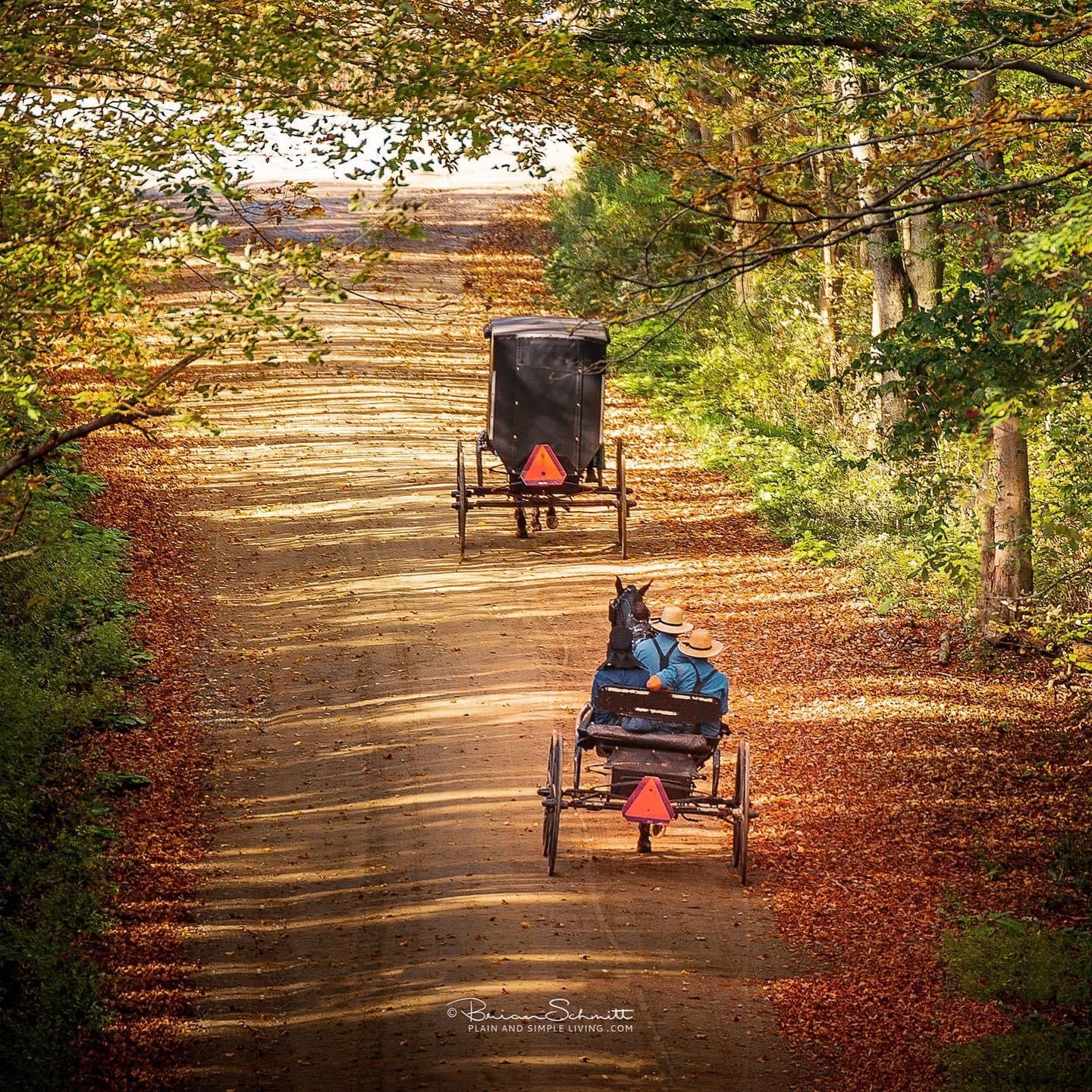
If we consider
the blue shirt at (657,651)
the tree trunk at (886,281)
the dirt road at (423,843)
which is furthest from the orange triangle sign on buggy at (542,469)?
the blue shirt at (657,651)

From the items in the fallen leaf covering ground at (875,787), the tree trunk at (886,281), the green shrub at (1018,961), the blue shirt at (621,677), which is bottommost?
the green shrub at (1018,961)

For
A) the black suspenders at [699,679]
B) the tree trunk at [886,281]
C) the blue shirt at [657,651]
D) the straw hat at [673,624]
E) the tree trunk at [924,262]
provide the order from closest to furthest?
1. the black suspenders at [699,679]
2. the blue shirt at [657,651]
3. the straw hat at [673,624]
4. the tree trunk at [924,262]
5. the tree trunk at [886,281]

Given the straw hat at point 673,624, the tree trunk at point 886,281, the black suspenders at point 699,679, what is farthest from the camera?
the tree trunk at point 886,281

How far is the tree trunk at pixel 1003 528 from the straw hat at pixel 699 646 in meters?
4.68

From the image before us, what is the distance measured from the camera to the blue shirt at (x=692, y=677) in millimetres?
10031

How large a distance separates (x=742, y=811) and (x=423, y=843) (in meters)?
2.53

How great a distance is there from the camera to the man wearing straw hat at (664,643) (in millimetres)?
10148

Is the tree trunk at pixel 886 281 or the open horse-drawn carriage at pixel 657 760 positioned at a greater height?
the tree trunk at pixel 886 281

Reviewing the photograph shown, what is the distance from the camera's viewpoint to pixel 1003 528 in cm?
1419

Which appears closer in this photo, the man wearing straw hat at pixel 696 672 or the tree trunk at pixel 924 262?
the man wearing straw hat at pixel 696 672

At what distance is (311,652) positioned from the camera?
46.9ft

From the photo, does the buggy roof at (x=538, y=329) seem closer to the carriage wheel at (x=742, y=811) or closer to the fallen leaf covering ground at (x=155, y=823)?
the fallen leaf covering ground at (x=155, y=823)

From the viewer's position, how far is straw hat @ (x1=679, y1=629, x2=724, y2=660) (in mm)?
9984

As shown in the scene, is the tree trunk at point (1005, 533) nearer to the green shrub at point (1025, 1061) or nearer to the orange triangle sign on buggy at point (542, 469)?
the orange triangle sign on buggy at point (542, 469)
